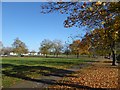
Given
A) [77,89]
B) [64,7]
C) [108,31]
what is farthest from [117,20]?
[77,89]

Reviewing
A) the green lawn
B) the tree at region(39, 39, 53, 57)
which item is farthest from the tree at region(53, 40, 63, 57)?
the green lawn

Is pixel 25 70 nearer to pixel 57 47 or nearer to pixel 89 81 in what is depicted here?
pixel 89 81

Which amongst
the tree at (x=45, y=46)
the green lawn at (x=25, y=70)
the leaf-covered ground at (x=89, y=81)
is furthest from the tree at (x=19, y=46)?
the leaf-covered ground at (x=89, y=81)

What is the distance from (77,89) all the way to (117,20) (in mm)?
4138

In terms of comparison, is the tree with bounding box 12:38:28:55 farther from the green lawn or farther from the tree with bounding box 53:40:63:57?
the green lawn

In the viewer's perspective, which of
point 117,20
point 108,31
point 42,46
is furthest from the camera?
point 42,46

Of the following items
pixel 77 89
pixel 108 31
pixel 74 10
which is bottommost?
pixel 77 89

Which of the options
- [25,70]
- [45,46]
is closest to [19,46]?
[45,46]

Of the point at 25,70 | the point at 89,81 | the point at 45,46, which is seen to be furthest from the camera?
the point at 45,46

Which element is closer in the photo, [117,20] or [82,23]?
[117,20]

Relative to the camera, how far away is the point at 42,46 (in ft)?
466

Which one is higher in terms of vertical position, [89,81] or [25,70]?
[25,70]

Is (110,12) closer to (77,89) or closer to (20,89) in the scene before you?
(77,89)

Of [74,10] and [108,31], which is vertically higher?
[74,10]
